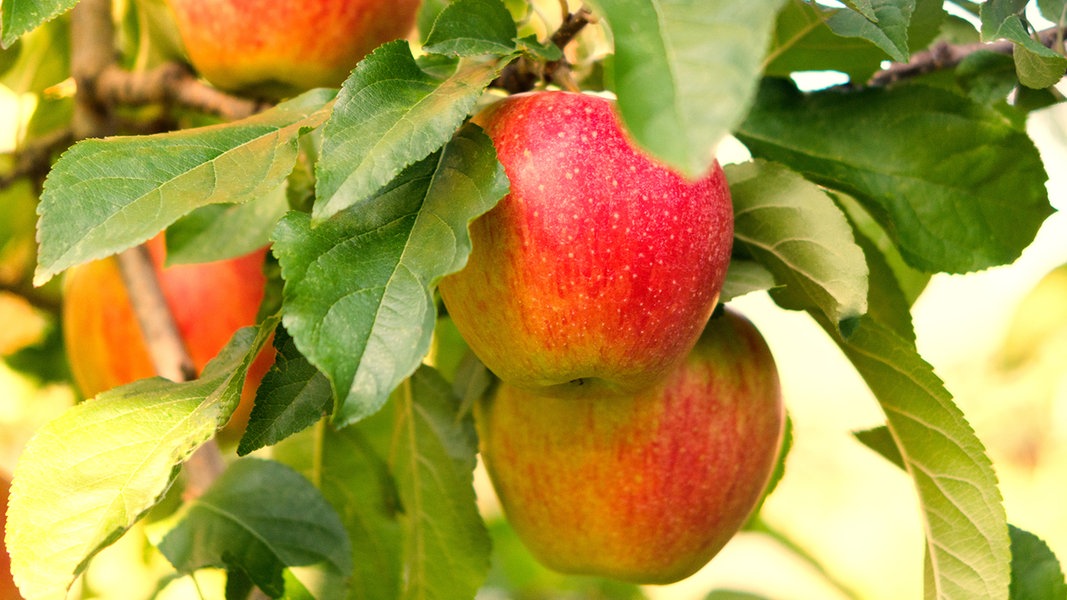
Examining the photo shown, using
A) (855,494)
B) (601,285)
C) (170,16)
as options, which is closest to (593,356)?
(601,285)

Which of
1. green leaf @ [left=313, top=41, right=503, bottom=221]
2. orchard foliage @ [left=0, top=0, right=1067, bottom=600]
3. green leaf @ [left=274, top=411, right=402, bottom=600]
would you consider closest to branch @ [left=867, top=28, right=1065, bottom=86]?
orchard foliage @ [left=0, top=0, right=1067, bottom=600]

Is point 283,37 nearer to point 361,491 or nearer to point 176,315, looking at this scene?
point 176,315

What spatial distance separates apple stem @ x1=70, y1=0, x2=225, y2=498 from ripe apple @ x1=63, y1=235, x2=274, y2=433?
2cm

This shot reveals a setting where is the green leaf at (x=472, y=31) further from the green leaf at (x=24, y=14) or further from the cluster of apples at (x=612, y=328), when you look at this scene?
the green leaf at (x=24, y=14)

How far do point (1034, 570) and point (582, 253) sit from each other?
16.7 inches

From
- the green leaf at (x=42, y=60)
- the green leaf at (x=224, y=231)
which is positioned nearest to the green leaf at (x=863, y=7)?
the green leaf at (x=224, y=231)

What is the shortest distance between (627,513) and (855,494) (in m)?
2.45

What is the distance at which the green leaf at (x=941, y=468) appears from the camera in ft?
2.06

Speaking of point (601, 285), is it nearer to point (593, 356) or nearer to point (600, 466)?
point (593, 356)

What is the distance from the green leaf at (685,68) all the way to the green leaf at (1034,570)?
0.49m

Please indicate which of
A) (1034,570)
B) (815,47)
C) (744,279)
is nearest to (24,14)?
(744,279)

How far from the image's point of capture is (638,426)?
0.69m

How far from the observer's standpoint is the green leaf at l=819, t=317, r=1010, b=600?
628 millimetres

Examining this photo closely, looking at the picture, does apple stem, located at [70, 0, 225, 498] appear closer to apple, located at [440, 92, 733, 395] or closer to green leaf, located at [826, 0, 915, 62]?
apple, located at [440, 92, 733, 395]
